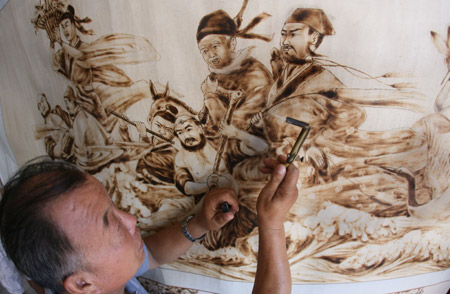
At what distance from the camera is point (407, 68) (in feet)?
2.29

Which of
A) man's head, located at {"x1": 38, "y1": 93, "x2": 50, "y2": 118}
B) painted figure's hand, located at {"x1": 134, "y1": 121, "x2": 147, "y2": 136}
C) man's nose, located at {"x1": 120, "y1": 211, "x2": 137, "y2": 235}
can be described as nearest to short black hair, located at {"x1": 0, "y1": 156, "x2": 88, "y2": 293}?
man's nose, located at {"x1": 120, "y1": 211, "x2": 137, "y2": 235}

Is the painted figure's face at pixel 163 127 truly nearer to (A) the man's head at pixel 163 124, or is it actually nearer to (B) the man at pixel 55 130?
(A) the man's head at pixel 163 124

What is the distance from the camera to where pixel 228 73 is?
0.77 m

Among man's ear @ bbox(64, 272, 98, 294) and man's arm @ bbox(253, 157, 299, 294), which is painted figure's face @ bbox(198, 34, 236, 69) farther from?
man's ear @ bbox(64, 272, 98, 294)

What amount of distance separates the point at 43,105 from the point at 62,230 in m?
0.51

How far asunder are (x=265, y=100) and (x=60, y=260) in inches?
23.2

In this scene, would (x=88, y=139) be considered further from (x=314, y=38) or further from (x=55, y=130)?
(x=314, y=38)

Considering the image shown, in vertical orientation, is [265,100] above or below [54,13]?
below

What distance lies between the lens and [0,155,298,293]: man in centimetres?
64

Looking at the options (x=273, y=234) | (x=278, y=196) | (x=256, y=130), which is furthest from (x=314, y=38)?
(x=273, y=234)

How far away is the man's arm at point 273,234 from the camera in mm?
731

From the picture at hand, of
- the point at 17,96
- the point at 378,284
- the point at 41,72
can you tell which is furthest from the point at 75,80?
the point at 378,284

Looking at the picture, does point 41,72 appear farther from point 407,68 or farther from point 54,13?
point 407,68

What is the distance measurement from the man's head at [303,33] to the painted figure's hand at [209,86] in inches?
7.2
